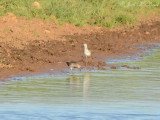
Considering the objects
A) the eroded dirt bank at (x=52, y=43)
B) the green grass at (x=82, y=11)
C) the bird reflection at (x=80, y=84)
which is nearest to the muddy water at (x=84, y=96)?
the bird reflection at (x=80, y=84)

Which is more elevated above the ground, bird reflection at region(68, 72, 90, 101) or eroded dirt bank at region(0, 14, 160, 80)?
eroded dirt bank at region(0, 14, 160, 80)

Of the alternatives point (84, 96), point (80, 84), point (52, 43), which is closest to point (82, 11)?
point (52, 43)

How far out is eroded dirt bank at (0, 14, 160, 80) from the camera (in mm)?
14672

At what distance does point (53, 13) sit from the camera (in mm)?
21172

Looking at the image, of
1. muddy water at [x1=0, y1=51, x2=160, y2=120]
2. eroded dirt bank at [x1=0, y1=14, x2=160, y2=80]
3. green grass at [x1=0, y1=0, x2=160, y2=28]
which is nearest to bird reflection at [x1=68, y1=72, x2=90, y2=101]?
muddy water at [x1=0, y1=51, x2=160, y2=120]

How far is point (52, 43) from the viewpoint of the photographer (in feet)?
59.4

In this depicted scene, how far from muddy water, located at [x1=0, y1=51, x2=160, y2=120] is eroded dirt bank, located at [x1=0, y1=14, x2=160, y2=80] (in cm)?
110

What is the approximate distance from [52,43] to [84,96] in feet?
24.1

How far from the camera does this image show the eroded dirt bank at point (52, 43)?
48.1 ft

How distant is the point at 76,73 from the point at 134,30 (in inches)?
406

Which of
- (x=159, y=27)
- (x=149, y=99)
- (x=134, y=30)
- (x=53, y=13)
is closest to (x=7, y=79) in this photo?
(x=149, y=99)

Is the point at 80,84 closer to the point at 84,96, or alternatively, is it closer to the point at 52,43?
the point at 84,96

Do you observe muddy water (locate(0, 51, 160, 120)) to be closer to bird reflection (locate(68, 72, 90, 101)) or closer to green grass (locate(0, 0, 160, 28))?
bird reflection (locate(68, 72, 90, 101))

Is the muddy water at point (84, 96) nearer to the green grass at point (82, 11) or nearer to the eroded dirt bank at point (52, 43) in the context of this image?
the eroded dirt bank at point (52, 43)
